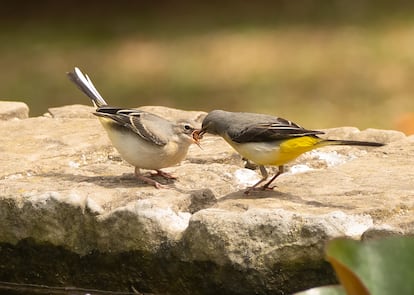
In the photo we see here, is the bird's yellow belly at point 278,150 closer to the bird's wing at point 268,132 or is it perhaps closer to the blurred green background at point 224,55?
the bird's wing at point 268,132

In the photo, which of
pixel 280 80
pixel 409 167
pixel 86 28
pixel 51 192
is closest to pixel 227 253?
pixel 51 192

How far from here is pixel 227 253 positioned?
3.67 meters

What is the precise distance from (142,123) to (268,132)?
2.07 feet

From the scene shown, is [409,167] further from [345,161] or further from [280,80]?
[280,80]

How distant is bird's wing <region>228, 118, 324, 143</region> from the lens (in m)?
4.36

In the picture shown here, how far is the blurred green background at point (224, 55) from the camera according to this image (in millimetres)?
9805

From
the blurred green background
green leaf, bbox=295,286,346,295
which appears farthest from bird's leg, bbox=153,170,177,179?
the blurred green background

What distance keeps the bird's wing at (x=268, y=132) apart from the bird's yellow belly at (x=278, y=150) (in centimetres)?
2

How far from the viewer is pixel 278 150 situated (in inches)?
172

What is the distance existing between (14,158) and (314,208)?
5.32 ft

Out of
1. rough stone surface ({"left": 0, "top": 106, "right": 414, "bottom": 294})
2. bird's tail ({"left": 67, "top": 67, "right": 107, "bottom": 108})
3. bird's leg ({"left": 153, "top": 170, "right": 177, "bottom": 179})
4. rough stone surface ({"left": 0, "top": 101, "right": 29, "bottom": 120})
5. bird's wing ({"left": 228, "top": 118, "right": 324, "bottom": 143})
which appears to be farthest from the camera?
rough stone surface ({"left": 0, "top": 101, "right": 29, "bottom": 120})

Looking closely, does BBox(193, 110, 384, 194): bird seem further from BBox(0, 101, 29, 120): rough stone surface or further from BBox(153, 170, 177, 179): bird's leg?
BBox(0, 101, 29, 120): rough stone surface

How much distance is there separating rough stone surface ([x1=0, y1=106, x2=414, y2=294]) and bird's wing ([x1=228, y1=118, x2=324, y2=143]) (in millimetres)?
202

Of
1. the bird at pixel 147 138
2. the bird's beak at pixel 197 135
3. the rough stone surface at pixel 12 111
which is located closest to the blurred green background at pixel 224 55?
the rough stone surface at pixel 12 111
